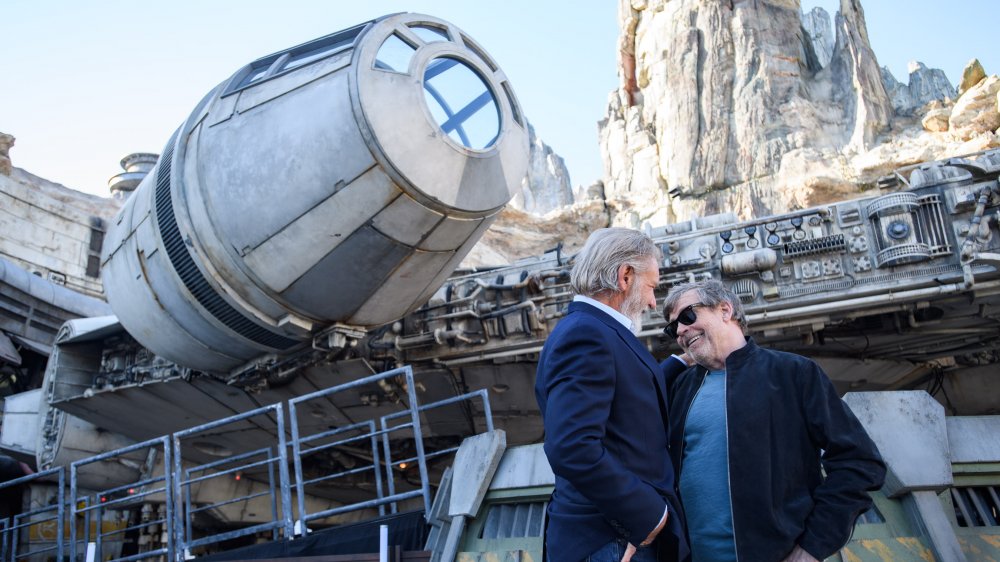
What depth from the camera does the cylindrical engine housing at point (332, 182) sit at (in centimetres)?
798

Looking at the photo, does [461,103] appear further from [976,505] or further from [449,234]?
[976,505]

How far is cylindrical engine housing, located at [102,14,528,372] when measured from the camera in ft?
26.2

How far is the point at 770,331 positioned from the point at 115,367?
980 cm

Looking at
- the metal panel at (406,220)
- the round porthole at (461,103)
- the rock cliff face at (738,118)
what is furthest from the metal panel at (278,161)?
the rock cliff face at (738,118)

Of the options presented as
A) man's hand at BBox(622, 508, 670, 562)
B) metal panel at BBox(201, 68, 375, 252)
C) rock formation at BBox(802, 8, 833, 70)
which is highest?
rock formation at BBox(802, 8, 833, 70)

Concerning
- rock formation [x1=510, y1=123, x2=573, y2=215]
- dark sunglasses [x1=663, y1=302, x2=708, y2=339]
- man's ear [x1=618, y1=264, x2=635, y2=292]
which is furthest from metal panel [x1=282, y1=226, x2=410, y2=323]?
rock formation [x1=510, y1=123, x2=573, y2=215]

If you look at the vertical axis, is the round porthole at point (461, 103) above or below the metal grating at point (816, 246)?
above

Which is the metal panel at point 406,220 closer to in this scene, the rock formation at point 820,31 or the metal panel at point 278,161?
the metal panel at point 278,161

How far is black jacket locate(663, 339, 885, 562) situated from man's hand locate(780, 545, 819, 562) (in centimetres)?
2

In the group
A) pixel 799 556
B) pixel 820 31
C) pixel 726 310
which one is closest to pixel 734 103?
pixel 820 31

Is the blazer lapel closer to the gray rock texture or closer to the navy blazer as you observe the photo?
the navy blazer

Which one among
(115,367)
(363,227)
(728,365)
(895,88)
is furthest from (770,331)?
(895,88)

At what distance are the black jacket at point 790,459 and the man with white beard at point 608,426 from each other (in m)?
0.28

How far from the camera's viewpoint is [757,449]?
10.1ft
